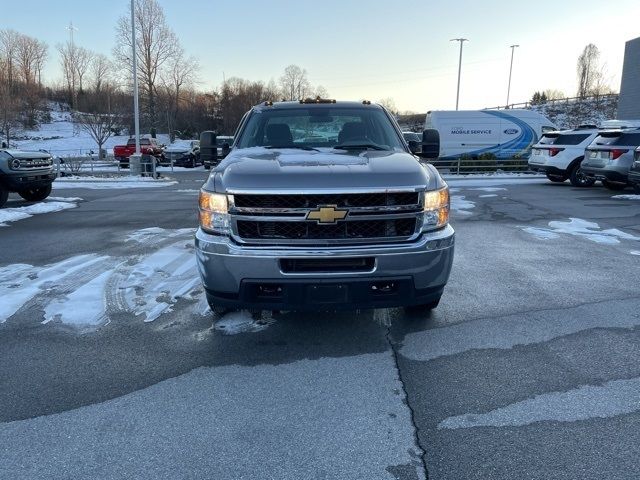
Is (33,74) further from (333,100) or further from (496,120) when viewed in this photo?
(333,100)

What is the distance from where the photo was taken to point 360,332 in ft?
13.5

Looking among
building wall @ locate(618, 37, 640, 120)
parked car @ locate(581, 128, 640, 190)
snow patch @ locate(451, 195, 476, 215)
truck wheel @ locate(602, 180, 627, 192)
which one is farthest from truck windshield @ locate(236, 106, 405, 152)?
building wall @ locate(618, 37, 640, 120)

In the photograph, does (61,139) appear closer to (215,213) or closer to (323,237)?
(215,213)

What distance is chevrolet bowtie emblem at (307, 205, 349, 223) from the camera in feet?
11.3

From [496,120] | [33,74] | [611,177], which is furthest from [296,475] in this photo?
[33,74]

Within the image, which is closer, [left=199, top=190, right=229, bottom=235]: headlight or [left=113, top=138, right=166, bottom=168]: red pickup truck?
[left=199, top=190, right=229, bottom=235]: headlight

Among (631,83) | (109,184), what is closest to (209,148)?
(109,184)

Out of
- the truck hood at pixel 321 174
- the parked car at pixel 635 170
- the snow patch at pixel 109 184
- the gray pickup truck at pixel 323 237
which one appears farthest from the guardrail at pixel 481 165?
the gray pickup truck at pixel 323 237

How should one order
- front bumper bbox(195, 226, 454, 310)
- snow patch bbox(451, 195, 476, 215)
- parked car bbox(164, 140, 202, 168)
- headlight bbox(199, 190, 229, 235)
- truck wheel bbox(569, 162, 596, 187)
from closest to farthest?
front bumper bbox(195, 226, 454, 310)
headlight bbox(199, 190, 229, 235)
snow patch bbox(451, 195, 476, 215)
truck wheel bbox(569, 162, 596, 187)
parked car bbox(164, 140, 202, 168)

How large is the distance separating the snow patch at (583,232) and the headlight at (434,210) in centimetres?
494

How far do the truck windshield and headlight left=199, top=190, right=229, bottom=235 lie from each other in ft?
4.55

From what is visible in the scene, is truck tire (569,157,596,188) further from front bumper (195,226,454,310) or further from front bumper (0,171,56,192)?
front bumper (0,171,56,192)

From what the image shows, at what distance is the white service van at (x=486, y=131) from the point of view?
79.6 feet

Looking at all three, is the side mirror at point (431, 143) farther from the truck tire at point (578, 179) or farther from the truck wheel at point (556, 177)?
the truck wheel at point (556, 177)
